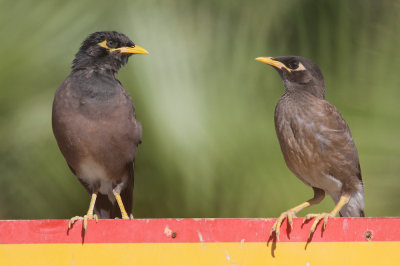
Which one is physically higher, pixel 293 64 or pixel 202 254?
pixel 293 64

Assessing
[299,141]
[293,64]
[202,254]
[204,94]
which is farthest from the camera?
[204,94]

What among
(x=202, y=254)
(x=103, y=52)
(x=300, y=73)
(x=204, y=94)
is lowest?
(x=202, y=254)

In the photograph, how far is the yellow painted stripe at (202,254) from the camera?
2.69 metres

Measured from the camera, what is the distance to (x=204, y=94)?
179 inches

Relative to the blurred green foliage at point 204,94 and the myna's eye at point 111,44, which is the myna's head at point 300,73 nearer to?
the blurred green foliage at point 204,94

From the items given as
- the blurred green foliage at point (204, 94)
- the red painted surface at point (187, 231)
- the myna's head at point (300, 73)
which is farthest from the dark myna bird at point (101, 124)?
the red painted surface at point (187, 231)

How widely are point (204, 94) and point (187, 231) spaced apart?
74.6 inches

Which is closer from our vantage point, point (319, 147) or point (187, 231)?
point (187, 231)

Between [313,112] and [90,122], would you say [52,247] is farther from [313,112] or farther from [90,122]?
[313,112]

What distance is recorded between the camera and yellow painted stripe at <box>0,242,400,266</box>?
2688 mm

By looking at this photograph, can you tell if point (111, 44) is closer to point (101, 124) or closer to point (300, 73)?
point (101, 124)

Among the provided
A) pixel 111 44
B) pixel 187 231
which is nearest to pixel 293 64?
pixel 111 44

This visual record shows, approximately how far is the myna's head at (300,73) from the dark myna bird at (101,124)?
0.78 m

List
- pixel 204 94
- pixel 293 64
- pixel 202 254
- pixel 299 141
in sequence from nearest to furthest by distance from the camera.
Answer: pixel 202 254, pixel 299 141, pixel 293 64, pixel 204 94
